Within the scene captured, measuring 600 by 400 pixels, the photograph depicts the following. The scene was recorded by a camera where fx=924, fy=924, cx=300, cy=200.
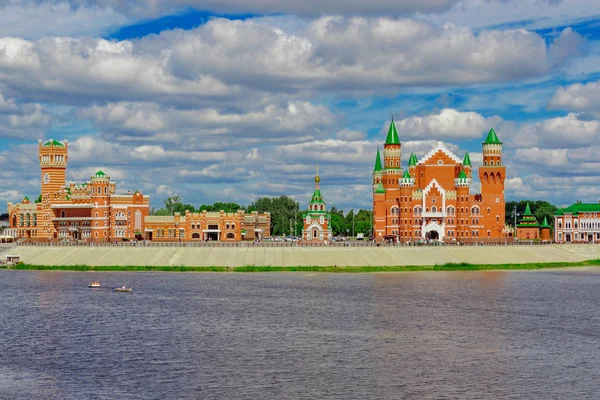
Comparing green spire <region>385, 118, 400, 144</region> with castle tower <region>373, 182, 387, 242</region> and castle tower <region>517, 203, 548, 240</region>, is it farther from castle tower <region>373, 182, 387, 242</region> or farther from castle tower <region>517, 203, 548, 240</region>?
castle tower <region>517, 203, 548, 240</region>

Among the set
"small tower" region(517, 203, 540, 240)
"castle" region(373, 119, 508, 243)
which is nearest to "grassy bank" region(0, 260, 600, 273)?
"castle" region(373, 119, 508, 243)

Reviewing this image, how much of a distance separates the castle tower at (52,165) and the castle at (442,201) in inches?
2427

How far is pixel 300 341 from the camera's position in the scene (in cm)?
6016

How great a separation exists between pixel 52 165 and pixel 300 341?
131 metres

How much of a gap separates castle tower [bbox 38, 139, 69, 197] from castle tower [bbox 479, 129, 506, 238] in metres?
81.0

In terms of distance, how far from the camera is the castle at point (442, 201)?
557ft

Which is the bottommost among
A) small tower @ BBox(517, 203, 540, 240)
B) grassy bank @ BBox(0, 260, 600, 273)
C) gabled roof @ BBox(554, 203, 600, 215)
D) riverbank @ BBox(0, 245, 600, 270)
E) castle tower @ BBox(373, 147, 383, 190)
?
grassy bank @ BBox(0, 260, 600, 273)

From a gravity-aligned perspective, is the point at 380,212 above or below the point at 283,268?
above

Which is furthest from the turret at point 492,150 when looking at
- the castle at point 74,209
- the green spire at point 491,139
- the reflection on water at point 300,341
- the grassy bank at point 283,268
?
the reflection on water at point 300,341

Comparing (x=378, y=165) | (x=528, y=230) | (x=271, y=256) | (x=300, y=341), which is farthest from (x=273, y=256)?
(x=528, y=230)

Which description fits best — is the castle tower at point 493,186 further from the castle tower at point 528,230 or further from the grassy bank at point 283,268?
the grassy bank at point 283,268

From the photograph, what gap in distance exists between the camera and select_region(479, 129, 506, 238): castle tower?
171 meters

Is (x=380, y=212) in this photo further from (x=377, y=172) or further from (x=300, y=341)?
(x=300, y=341)

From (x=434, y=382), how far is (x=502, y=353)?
386 inches
